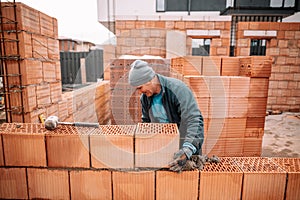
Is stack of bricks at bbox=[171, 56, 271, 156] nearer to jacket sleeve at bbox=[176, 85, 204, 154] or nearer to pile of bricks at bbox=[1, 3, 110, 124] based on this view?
jacket sleeve at bbox=[176, 85, 204, 154]

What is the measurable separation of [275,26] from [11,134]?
10.5 m

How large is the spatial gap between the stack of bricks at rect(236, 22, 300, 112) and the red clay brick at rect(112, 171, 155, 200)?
8.96m

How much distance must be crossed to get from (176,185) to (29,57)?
11.3 ft

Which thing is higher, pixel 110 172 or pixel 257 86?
pixel 257 86

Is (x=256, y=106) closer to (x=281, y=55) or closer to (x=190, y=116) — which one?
(x=190, y=116)

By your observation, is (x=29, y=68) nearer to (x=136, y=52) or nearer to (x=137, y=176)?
(x=137, y=176)

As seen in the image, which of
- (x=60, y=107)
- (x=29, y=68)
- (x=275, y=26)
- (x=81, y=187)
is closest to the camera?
(x=81, y=187)

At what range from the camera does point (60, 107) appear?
5074 mm

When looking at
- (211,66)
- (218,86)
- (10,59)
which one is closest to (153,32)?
(211,66)

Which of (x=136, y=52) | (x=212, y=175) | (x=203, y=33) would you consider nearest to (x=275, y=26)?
(x=203, y=33)

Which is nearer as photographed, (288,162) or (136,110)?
(288,162)

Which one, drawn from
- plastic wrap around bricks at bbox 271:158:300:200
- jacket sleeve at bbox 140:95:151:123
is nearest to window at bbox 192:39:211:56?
jacket sleeve at bbox 140:95:151:123

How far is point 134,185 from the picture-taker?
2021mm

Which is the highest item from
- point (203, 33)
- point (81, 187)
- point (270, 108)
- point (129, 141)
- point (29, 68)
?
point (203, 33)
